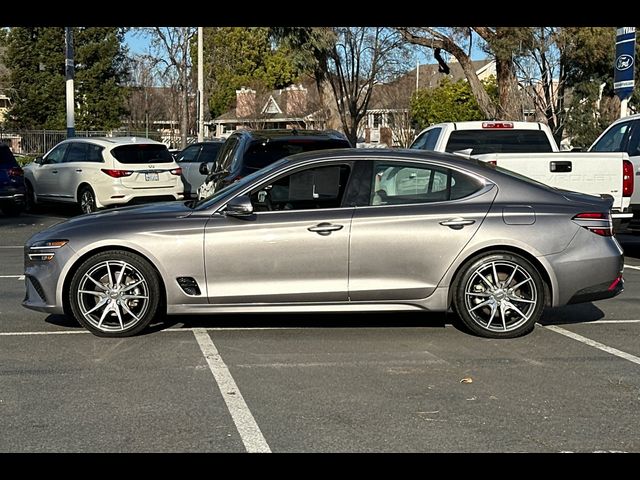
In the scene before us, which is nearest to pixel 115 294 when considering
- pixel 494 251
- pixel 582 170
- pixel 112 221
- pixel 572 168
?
pixel 112 221

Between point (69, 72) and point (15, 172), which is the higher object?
point (69, 72)

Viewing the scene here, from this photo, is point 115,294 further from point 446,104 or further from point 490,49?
point 446,104

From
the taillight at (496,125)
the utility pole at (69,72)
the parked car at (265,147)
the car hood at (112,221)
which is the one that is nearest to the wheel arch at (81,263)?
the car hood at (112,221)

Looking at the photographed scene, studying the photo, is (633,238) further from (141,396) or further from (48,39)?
(48,39)

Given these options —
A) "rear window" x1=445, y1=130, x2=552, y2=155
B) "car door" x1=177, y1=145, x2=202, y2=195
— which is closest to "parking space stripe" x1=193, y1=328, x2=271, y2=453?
"rear window" x1=445, y1=130, x2=552, y2=155

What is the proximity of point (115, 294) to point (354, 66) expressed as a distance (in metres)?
26.1

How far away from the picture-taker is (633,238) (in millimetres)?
15859

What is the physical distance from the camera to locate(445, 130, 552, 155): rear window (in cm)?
Result: 1293

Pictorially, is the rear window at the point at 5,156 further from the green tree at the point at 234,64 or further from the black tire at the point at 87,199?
the green tree at the point at 234,64

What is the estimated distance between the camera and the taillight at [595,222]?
769cm

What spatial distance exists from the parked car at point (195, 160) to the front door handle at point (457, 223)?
15.7 metres

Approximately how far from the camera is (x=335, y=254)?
752cm

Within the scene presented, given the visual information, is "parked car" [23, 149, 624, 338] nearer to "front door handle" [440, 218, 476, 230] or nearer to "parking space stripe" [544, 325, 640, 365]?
"front door handle" [440, 218, 476, 230]
